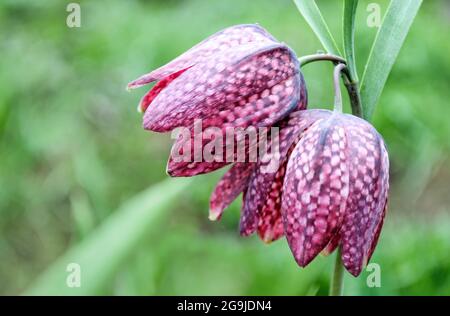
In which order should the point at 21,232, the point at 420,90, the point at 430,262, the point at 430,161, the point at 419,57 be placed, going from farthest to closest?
the point at 419,57 < the point at 420,90 < the point at 430,161 < the point at 21,232 < the point at 430,262

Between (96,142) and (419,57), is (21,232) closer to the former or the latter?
(96,142)

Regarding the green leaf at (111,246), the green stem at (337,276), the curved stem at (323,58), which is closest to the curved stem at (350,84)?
the curved stem at (323,58)

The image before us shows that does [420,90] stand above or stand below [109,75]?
below

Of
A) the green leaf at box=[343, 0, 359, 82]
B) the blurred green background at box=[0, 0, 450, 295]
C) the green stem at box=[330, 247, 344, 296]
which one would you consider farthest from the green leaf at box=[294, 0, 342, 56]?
the blurred green background at box=[0, 0, 450, 295]

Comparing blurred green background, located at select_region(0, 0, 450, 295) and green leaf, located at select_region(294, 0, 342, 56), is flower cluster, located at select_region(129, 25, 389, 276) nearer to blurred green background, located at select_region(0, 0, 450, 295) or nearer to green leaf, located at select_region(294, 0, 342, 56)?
green leaf, located at select_region(294, 0, 342, 56)

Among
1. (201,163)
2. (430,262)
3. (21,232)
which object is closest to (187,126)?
(201,163)

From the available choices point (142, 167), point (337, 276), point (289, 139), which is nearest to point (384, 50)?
point (289, 139)

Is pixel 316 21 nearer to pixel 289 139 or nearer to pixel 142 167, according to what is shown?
pixel 289 139

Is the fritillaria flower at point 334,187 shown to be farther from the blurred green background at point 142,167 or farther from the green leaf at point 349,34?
the blurred green background at point 142,167
